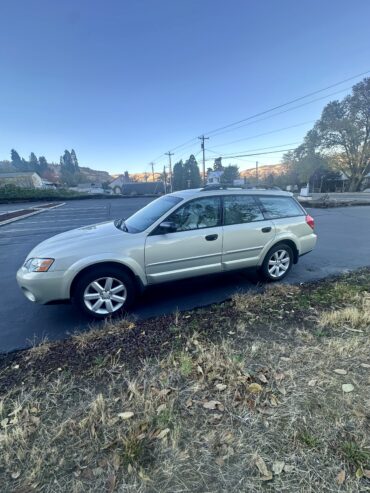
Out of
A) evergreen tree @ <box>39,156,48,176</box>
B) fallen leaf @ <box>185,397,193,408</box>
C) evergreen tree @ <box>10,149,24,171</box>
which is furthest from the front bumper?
evergreen tree @ <box>10,149,24,171</box>

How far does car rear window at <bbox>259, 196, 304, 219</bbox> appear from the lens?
170 inches

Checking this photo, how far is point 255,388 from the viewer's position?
202 cm

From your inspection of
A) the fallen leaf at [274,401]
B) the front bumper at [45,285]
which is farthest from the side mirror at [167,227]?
the fallen leaf at [274,401]

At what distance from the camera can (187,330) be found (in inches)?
114

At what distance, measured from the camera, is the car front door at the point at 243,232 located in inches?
154

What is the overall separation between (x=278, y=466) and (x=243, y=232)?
2941 mm

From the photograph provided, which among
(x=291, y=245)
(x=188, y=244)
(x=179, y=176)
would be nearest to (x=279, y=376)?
(x=188, y=244)

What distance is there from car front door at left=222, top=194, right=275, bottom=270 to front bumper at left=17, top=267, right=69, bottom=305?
2.29 m

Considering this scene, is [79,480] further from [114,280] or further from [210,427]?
[114,280]

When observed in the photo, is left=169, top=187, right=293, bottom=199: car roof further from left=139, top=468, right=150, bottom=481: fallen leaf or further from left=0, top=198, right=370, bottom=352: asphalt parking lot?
left=139, top=468, right=150, bottom=481: fallen leaf

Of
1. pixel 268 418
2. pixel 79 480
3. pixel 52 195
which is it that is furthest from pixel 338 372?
pixel 52 195

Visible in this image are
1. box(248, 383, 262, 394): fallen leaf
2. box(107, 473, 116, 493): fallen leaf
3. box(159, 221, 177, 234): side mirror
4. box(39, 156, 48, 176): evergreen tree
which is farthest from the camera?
box(39, 156, 48, 176): evergreen tree

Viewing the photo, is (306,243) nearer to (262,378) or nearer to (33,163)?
(262,378)

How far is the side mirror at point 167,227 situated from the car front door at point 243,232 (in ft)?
2.85
